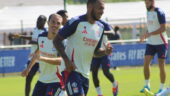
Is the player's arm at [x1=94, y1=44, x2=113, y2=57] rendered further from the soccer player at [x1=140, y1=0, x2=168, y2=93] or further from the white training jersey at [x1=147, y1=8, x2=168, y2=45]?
the white training jersey at [x1=147, y1=8, x2=168, y2=45]

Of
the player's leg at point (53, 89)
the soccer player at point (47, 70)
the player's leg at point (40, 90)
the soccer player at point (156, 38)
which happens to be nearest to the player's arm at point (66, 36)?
the soccer player at point (47, 70)

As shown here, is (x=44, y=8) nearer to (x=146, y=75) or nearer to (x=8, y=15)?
(x=8, y=15)

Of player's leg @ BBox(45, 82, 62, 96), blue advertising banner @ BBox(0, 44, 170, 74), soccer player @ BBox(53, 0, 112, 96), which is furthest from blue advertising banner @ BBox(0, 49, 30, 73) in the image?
soccer player @ BBox(53, 0, 112, 96)

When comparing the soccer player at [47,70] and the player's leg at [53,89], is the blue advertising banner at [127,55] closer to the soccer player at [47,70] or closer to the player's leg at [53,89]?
the soccer player at [47,70]

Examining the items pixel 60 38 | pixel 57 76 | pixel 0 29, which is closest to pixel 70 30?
pixel 60 38

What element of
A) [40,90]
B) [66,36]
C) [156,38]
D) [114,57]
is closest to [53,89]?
[40,90]

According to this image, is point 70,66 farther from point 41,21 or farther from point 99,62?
point 99,62

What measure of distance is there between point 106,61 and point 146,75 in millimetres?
1291

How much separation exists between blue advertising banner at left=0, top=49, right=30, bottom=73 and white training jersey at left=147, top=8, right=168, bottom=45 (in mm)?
12313

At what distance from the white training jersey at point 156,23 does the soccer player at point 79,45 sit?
6522 millimetres

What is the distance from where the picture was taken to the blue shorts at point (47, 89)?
35.2 feet

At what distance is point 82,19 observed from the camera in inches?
368

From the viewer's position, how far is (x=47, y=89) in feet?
35.6

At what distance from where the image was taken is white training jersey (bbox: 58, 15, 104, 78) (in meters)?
9.28
